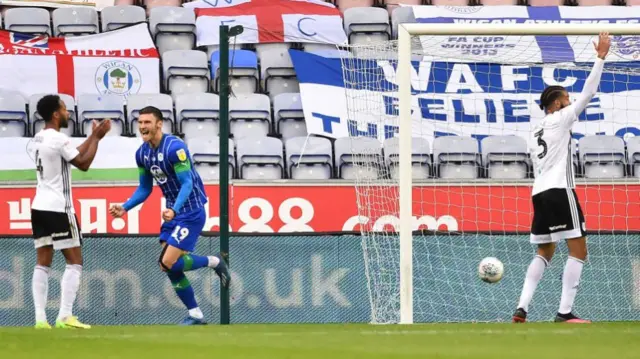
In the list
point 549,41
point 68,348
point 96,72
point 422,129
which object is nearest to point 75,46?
point 96,72

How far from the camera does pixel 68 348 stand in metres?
6.58

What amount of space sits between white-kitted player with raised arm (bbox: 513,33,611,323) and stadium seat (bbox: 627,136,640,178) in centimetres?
409

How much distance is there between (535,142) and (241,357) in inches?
144

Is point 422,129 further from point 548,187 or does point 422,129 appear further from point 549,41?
point 548,187

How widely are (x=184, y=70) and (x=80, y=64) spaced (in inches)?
45.3

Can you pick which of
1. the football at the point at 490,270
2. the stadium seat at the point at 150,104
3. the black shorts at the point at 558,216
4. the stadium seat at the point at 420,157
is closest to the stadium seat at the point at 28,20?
the stadium seat at the point at 150,104

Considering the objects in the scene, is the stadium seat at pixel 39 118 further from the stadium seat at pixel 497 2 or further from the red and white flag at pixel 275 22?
the stadium seat at pixel 497 2

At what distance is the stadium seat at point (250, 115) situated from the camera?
1348 cm

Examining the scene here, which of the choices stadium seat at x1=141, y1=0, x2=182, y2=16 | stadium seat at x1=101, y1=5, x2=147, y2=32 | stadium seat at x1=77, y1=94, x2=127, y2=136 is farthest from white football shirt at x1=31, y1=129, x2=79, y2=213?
stadium seat at x1=141, y1=0, x2=182, y2=16

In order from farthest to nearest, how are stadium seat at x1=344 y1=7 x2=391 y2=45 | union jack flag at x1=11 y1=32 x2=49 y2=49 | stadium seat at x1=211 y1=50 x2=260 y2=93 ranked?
stadium seat at x1=344 y1=7 x2=391 y2=45
stadium seat at x1=211 y1=50 x2=260 y2=93
union jack flag at x1=11 y1=32 x2=49 y2=49

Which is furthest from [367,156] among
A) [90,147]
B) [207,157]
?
[90,147]

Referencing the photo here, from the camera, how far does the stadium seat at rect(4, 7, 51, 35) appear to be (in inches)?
585

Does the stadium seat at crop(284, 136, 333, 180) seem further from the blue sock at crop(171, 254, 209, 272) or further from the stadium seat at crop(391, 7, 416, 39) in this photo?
the blue sock at crop(171, 254, 209, 272)

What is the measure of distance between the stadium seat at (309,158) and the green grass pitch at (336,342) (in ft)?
15.4
